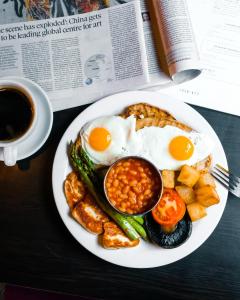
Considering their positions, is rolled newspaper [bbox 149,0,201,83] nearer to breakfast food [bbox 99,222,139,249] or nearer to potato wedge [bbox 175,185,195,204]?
potato wedge [bbox 175,185,195,204]

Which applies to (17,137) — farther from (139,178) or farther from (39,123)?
(139,178)

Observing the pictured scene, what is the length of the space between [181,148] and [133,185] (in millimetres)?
172

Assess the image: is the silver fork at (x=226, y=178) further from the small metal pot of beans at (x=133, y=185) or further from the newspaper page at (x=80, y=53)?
the newspaper page at (x=80, y=53)

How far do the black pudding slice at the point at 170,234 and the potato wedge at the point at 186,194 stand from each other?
42mm

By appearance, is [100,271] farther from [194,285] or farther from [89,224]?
[194,285]

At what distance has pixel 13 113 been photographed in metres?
1.20

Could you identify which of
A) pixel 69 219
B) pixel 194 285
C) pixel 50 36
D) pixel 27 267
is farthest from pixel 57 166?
pixel 194 285

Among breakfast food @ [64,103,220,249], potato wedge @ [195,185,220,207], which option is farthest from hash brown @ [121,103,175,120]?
potato wedge @ [195,185,220,207]

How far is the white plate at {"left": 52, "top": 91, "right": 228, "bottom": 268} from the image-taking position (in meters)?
1.15

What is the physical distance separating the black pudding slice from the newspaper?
41cm

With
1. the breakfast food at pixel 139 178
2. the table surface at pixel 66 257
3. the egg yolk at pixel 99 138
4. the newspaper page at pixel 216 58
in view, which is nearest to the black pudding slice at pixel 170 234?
the breakfast food at pixel 139 178

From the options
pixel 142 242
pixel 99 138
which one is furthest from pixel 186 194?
pixel 99 138

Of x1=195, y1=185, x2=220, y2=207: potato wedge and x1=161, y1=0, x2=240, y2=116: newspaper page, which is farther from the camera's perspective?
x1=161, y1=0, x2=240, y2=116: newspaper page

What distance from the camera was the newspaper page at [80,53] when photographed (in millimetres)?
1265
